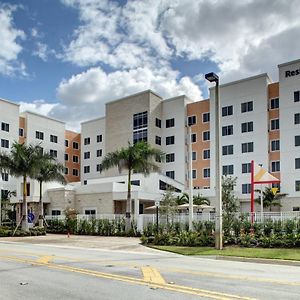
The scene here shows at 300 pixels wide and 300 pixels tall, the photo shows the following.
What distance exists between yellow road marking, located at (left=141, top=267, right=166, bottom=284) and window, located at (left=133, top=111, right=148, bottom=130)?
5717 centimetres

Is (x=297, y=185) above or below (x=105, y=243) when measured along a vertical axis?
above

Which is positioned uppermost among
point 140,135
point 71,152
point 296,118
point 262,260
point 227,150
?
point 296,118

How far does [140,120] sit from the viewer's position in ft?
235

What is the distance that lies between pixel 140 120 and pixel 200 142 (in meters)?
10.6

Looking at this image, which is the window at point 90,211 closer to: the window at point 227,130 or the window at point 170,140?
the window at point 227,130

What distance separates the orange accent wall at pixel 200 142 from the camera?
66.4 meters

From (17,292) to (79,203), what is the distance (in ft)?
128

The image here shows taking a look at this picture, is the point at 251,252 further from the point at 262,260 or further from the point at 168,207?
the point at 168,207

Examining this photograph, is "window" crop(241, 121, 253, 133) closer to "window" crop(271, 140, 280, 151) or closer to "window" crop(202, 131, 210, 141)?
"window" crop(271, 140, 280, 151)

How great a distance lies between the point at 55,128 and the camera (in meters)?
86.1

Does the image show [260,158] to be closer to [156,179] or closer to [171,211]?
[156,179]

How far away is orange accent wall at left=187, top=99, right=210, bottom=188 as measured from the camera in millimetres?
66375

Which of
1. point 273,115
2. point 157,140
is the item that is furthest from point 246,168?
point 157,140

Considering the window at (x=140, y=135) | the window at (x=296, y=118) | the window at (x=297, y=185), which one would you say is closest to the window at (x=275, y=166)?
the window at (x=297, y=185)
